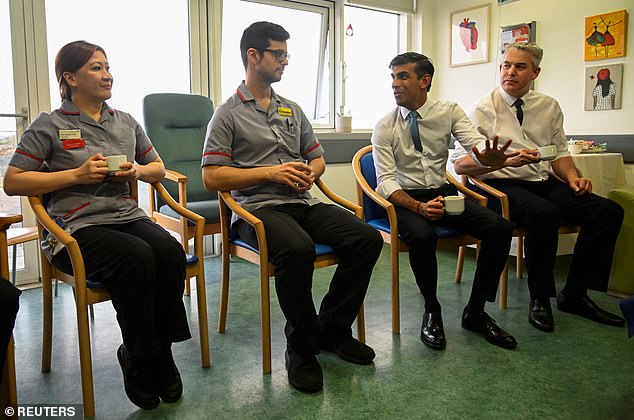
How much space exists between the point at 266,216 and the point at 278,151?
325 mm

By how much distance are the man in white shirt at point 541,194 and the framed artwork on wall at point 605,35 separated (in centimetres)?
103

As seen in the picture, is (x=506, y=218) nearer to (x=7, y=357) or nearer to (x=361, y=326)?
(x=361, y=326)

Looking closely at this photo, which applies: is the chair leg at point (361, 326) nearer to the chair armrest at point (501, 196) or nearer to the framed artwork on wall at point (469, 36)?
the chair armrest at point (501, 196)

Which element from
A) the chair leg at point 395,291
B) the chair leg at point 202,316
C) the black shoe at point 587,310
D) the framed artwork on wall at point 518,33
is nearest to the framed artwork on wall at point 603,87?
the framed artwork on wall at point 518,33

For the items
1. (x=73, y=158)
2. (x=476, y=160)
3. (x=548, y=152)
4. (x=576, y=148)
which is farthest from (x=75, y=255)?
(x=576, y=148)

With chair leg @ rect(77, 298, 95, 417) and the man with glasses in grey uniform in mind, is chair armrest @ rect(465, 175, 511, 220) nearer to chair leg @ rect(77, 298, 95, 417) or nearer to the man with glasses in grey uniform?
the man with glasses in grey uniform

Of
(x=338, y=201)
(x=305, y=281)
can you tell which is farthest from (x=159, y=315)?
(x=338, y=201)

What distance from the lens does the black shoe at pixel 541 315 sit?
2.36m

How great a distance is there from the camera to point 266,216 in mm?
2004

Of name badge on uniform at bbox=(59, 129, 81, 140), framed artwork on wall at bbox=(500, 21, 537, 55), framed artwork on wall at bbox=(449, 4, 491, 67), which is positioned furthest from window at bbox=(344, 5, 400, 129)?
name badge on uniform at bbox=(59, 129, 81, 140)

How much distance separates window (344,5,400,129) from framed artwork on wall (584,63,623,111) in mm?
1616

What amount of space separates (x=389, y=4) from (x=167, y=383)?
383cm

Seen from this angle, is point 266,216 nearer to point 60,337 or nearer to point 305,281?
point 305,281

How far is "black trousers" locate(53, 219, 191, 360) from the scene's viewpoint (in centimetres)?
162
